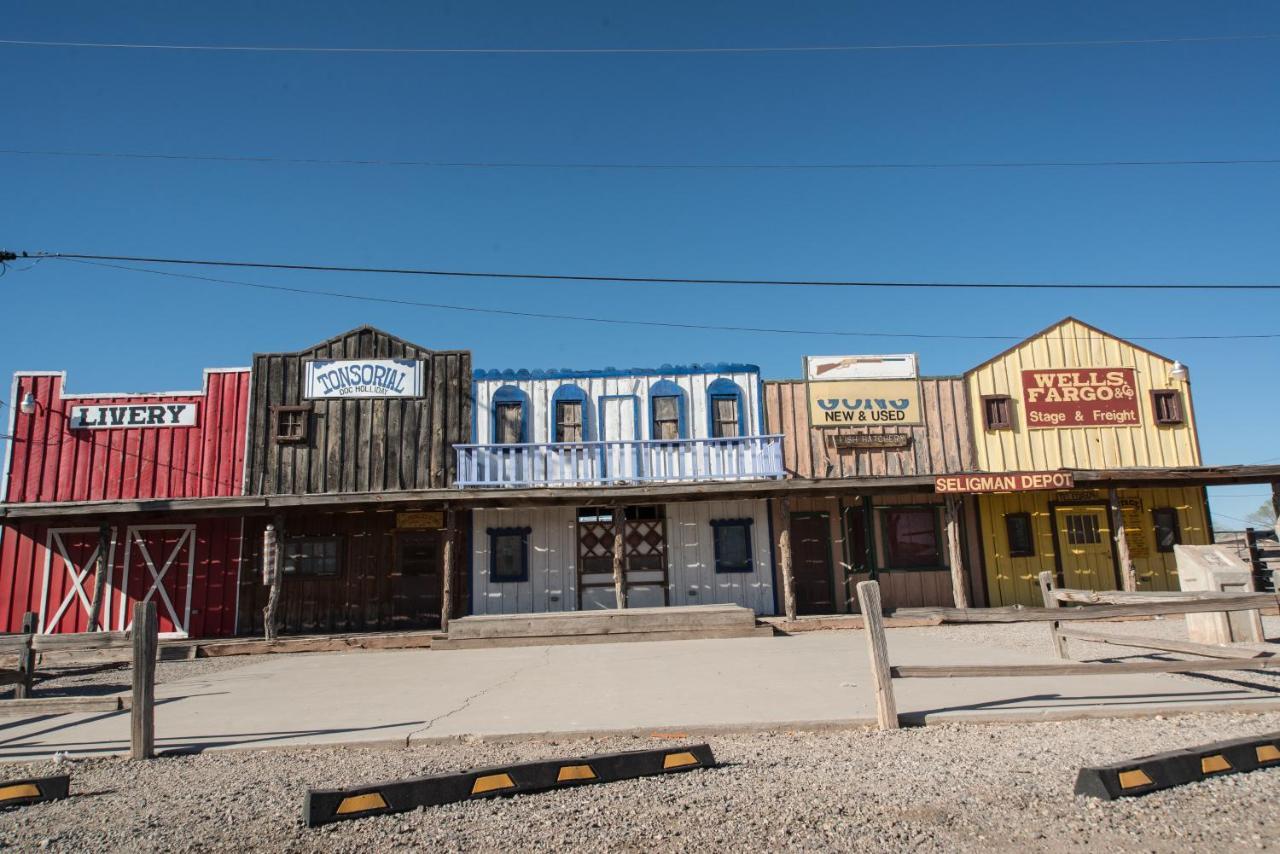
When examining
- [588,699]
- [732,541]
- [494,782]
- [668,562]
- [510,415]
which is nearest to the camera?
[494,782]

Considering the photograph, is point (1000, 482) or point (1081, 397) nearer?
point (1000, 482)

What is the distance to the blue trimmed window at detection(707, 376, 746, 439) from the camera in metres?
17.6

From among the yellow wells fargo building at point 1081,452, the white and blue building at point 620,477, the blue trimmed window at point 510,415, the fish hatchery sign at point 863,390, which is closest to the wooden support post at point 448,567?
the white and blue building at point 620,477

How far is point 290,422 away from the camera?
56.9ft

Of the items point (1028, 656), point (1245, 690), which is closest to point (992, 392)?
point (1028, 656)

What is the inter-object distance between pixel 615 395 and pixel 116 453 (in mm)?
11026

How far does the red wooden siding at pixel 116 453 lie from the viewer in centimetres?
1691

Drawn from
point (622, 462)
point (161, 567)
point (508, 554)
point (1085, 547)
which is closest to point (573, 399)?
point (622, 462)

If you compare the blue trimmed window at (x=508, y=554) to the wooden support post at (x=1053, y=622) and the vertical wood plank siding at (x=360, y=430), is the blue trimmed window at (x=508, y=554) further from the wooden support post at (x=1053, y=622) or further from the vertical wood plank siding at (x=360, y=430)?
the wooden support post at (x=1053, y=622)

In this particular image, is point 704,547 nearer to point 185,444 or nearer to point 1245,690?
point 1245,690

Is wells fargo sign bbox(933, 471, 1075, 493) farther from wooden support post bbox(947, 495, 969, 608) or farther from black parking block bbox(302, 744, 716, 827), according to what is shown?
black parking block bbox(302, 744, 716, 827)

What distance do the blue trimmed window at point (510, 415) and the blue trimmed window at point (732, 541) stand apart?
187 inches

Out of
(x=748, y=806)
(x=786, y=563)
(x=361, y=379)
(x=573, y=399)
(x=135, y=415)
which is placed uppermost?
(x=361, y=379)

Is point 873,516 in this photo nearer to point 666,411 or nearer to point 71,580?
point 666,411
